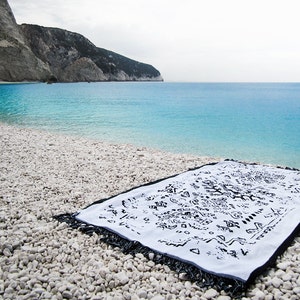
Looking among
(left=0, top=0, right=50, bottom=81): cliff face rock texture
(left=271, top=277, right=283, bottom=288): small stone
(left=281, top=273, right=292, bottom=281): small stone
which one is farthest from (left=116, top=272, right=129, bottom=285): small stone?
(left=0, top=0, right=50, bottom=81): cliff face rock texture

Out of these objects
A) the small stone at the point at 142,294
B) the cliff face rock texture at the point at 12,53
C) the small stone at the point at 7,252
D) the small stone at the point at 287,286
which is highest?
the cliff face rock texture at the point at 12,53

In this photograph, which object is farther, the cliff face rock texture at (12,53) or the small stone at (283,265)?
the cliff face rock texture at (12,53)

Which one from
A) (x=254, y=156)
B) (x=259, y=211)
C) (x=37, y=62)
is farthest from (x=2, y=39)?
(x=259, y=211)

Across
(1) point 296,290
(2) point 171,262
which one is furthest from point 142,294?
(1) point 296,290

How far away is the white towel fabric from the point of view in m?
3.43

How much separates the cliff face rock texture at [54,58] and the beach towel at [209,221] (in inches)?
3226

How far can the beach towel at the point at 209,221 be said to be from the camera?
10.8 ft

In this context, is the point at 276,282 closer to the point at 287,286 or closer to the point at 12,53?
the point at 287,286

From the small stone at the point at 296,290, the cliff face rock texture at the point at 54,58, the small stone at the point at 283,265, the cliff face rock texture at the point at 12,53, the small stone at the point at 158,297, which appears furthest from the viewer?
the cliff face rock texture at the point at 54,58

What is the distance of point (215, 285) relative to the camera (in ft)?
9.71

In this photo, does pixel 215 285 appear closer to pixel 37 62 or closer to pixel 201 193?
pixel 201 193

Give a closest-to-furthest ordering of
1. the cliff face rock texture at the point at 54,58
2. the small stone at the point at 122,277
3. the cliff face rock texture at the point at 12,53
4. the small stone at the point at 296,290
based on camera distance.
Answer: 1. the small stone at the point at 296,290
2. the small stone at the point at 122,277
3. the cliff face rock texture at the point at 12,53
4. the cliff face rock texture at the point at 54,58

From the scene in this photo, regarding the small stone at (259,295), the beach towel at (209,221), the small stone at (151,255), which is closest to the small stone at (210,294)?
the beach towel at (209,221)

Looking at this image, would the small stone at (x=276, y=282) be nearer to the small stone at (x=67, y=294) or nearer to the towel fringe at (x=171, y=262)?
the towel fringe at (x=171, y=262)
